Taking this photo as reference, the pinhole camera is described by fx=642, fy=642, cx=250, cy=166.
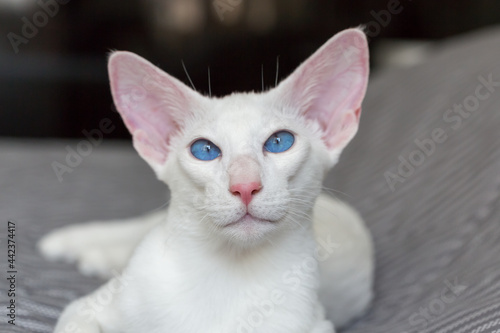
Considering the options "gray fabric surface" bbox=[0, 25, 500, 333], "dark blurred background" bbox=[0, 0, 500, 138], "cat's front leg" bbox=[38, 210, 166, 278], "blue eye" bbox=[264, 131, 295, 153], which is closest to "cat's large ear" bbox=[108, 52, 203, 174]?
"blue eye" bbox=[264, 131, 295, 153]

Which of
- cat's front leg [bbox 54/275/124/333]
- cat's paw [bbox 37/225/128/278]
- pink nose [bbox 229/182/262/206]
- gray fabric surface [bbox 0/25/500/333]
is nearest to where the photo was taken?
pink nose [bbox 229/182/262/206]

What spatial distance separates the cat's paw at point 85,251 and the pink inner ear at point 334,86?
Answer: 664 mm

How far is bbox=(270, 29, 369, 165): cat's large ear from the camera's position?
101 cm

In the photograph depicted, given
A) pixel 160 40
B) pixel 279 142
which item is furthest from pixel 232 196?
pixel 160 40

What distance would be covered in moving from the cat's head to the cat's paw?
524mm

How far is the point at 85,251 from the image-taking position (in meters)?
1.53

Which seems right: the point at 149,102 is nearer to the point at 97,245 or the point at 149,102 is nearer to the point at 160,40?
the point at 97,245

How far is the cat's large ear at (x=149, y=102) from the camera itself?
39.3 inches

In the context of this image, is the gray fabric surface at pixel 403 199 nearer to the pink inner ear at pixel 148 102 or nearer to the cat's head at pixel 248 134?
the cat's head at pixel 248 134

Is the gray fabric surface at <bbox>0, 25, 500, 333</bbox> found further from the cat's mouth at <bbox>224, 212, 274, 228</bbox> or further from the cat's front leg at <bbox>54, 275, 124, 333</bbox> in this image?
the cat's mouth at <bbox>224, 212, 274, 228</bbox>

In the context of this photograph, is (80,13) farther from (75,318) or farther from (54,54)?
(75,318)

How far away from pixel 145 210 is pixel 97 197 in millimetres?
181

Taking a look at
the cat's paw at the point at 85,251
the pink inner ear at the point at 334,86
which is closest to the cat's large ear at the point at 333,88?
the pink inner ear at the point at 334,86

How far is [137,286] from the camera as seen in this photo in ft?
3.24
